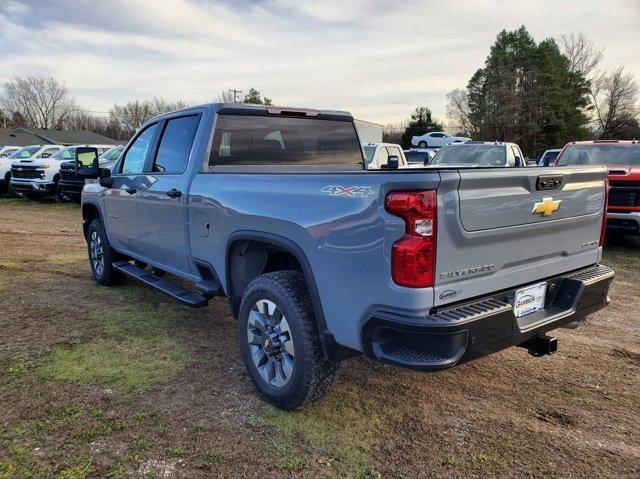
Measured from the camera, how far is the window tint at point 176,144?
13.6 ft

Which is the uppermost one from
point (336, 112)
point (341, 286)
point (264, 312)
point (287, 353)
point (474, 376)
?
point (336, 112)

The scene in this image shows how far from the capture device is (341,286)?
2625 mm

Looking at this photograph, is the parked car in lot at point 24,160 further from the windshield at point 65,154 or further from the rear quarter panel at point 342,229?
the rear quarter panel at point 342,229

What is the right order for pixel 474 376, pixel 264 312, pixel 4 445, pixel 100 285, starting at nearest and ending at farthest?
pixel 4 445, pixel 264 312, pixel 474 376, pixel 100 285

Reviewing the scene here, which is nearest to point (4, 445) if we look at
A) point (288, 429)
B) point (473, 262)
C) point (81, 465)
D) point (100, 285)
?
point (81, 465)

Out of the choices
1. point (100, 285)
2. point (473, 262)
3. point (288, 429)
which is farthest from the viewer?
point (100, 285)

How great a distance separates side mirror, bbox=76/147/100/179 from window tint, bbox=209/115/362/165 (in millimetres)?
2264

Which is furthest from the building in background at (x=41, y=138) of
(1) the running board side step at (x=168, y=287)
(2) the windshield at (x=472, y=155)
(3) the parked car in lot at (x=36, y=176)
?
(1) the running board side step at (x=168, y=287)

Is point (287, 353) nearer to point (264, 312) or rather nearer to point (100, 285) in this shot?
point (264, 312)

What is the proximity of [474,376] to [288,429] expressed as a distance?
1501 millimetres

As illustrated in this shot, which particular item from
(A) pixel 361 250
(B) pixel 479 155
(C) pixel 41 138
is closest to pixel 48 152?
(B) pixel 479 155

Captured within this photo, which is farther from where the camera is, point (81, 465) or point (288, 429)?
point (288, 429)

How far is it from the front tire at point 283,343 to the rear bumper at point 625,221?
727 cm

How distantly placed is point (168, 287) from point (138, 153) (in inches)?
60.9
